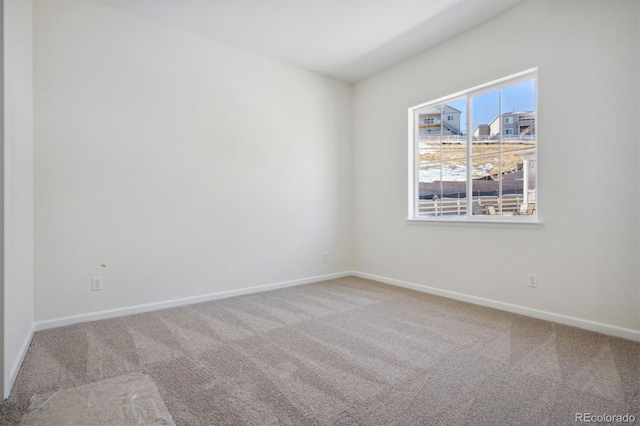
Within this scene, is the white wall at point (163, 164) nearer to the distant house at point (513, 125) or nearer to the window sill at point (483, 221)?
the window sill at point (483, 221)

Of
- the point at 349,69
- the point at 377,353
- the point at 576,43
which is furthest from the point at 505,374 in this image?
Result: the point at 349,69

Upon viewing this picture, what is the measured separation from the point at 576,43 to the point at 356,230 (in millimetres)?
2985

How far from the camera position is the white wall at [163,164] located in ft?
8.75

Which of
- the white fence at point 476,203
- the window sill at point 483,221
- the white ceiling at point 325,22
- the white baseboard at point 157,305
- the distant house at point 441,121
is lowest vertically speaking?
the white baseboard at point 157,305

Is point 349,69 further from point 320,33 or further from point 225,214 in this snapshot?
point 225,214

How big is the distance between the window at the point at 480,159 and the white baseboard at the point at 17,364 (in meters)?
3.54

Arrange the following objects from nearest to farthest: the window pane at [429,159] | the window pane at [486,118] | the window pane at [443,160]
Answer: the window pane at [486,118] < the window pane at [443,160] < the window pane at [429,159]

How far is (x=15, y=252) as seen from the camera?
75.9 inches

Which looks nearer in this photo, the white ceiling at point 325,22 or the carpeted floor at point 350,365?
the carpeted floor at point 350,365

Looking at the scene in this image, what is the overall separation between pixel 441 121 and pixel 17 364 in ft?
13.3

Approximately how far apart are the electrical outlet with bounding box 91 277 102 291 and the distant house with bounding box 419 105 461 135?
12.0 feet

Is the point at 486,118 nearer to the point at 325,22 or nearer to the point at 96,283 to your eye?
the point at 325,22
